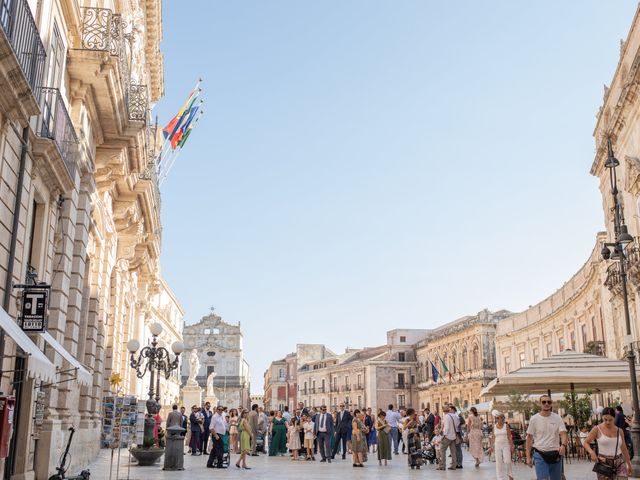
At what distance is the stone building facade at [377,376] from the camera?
82.8m

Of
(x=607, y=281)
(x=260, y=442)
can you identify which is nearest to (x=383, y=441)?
(x=260, y=442)

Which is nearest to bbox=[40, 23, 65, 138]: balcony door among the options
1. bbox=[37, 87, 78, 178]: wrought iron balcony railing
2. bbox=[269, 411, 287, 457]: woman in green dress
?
bbox=[37, 87, 78, 178]: wrought iron balcony railing

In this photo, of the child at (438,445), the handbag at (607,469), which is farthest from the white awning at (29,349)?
the child at (438,445)

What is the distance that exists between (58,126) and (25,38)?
8.53 ft

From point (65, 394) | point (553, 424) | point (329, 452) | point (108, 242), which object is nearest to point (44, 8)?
point (65, 394)

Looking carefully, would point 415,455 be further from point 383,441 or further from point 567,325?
point 567,325

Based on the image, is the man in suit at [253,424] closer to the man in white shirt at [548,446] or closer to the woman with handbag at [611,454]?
the man in white shirt at [548,446]

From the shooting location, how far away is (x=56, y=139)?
12.0 m

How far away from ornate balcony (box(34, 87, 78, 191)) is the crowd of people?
714 centimetres

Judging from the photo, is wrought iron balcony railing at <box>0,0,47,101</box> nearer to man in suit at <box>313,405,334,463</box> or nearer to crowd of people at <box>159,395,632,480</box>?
crowd of people at <box>159,395,632,480</box>

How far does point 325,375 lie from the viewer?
306ft

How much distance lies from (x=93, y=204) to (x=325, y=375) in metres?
79.3

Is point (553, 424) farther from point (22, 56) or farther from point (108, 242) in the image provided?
point (108, 242)

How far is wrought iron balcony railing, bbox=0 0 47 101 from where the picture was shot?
905 centimetres
